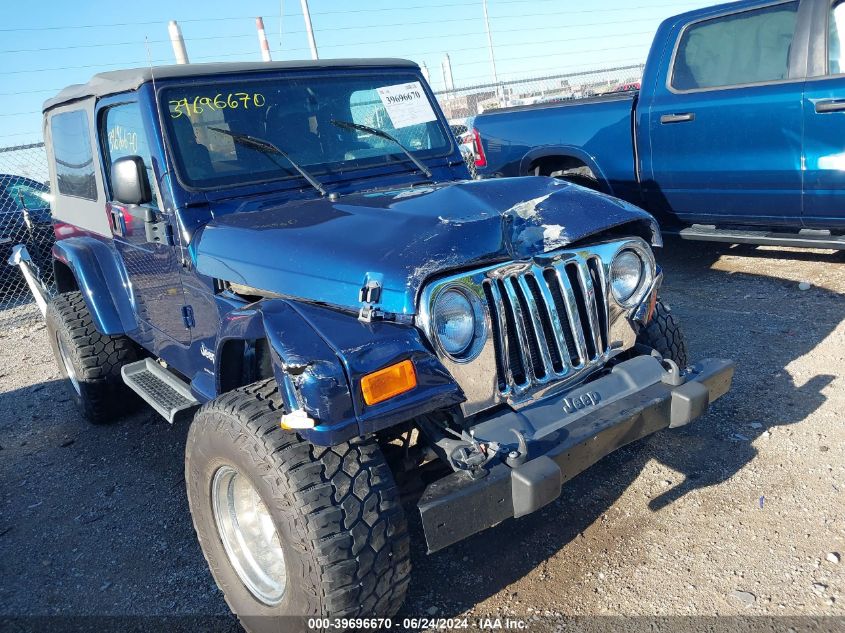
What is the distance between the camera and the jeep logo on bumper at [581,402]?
2.38 m

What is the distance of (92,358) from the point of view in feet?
14.0

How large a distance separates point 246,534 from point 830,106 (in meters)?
4.49

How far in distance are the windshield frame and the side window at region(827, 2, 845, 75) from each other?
283cm

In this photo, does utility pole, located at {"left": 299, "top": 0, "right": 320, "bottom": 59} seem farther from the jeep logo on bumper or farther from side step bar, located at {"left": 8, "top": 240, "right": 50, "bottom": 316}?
the jeep logo on bumper

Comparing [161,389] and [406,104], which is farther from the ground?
[406,104]

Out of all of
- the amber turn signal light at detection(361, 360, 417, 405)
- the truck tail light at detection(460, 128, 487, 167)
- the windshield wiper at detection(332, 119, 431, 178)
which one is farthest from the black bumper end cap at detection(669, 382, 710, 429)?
the truck tail light at detection(460, 128, 487, 167)

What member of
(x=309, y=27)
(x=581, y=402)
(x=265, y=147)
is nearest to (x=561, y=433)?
(x=581, y=402)

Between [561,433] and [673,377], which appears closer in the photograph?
[561,433]

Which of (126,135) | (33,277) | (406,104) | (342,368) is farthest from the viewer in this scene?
(33,277)

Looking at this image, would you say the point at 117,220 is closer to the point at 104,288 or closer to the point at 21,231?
the point at 104,288

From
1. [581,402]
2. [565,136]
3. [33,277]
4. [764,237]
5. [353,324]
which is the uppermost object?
[565,136]

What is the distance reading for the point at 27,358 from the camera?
6.32 meters

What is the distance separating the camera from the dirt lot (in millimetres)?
2500

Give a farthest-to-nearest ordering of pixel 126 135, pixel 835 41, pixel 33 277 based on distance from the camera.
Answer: pixel 33 277 → pixel 835 41 → pixel 126 135
